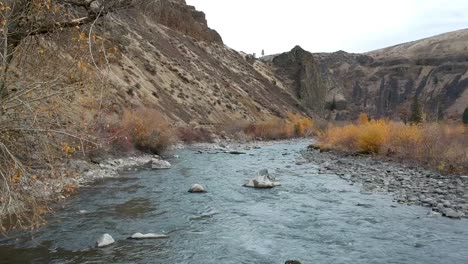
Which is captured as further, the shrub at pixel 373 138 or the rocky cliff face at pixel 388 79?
the rocky cliff face at pixel 388 79

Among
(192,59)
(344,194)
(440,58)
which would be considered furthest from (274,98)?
(440,58)

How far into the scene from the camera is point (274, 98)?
73562 millimetres

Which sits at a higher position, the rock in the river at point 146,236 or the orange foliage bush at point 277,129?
the rock in the river at point 146,236

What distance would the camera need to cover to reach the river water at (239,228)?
8023 millimetres

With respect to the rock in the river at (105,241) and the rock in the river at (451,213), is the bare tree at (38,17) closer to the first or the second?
the rock in the river at (105,241)

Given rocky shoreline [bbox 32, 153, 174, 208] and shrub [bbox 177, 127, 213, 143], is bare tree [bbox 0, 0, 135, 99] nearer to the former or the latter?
rocky shoreline [bbox 32, 153, 174, 208]

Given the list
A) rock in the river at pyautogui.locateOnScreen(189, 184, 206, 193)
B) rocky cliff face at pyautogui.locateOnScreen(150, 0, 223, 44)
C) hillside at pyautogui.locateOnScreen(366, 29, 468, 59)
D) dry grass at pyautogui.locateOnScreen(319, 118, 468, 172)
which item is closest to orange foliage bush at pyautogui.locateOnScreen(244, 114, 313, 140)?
dry grass at pyautogui.locateOnScreen(319, 118, 468, 172)

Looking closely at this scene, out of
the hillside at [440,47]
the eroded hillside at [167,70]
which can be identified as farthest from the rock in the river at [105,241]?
the hillside at [440,47]

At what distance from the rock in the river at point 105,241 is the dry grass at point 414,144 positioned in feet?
48.7

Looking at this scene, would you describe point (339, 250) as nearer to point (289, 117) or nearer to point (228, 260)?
point (228, 260)

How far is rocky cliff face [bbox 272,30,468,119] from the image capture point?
9700cm

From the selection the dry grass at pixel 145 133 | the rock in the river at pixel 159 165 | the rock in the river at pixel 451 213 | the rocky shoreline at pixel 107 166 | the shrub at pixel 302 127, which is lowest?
the shrub at pixel 302 127

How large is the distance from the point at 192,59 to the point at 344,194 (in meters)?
47.9

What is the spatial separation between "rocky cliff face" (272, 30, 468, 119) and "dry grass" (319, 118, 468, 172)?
63.4 meters
